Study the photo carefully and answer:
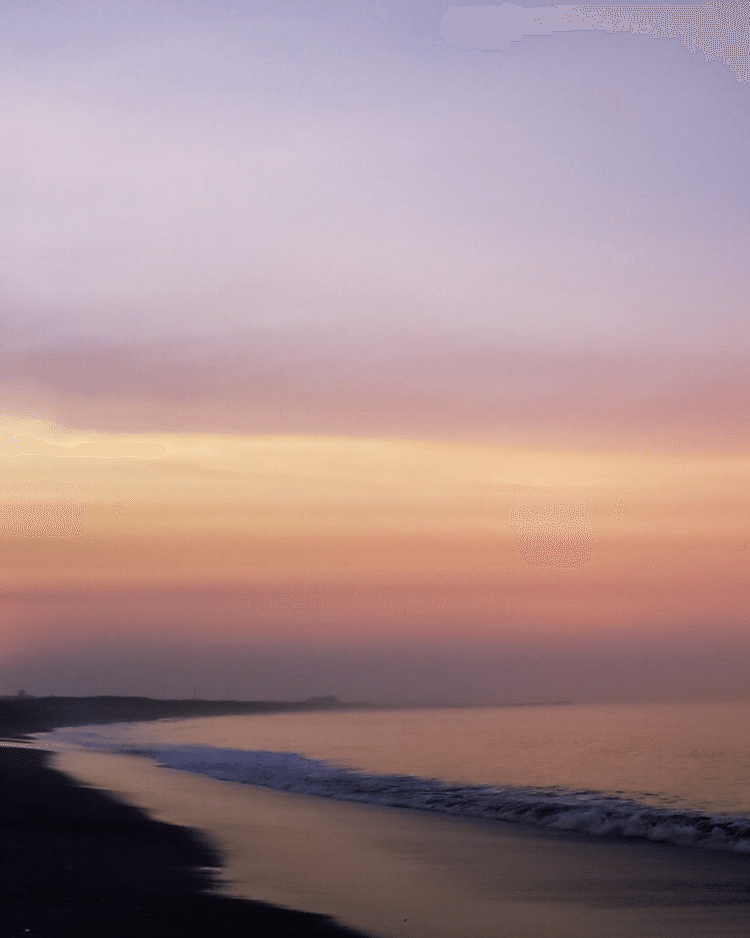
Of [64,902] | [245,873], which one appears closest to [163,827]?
[245,873]

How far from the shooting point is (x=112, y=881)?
488 inches

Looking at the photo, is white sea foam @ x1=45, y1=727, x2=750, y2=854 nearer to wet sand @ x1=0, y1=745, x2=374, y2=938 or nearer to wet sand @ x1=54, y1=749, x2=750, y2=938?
wet sand @ x1=54, y1=749, x2=750, y2=938

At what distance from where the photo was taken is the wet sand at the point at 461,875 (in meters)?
10.9

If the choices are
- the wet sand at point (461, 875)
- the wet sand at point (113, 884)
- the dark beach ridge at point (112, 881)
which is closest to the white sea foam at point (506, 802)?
the wet sand at point (461, 875)

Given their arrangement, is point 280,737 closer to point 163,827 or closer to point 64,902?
point 163,827

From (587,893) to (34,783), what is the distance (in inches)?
660

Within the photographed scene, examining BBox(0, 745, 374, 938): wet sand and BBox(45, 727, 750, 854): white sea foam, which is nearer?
BBox(0, 745, 374, 938): wet sand

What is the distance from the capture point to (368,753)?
1628 inches

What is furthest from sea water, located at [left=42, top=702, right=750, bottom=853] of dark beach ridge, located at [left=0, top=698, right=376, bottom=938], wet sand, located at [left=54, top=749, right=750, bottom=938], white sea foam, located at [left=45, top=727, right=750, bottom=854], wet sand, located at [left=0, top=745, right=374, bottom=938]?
wet sand, located at [left=0, top=745, right=374, bottom=938]

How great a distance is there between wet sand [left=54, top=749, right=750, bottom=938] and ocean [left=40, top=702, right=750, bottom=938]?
37 mm

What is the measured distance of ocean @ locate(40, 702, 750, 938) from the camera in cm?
1150

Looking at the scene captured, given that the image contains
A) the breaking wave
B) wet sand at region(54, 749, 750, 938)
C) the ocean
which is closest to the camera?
wet sand at region(54, 749, 750, 938)

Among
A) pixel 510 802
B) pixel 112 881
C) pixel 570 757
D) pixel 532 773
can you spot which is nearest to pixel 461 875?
pixel 112 881

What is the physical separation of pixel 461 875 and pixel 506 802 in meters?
9.35
